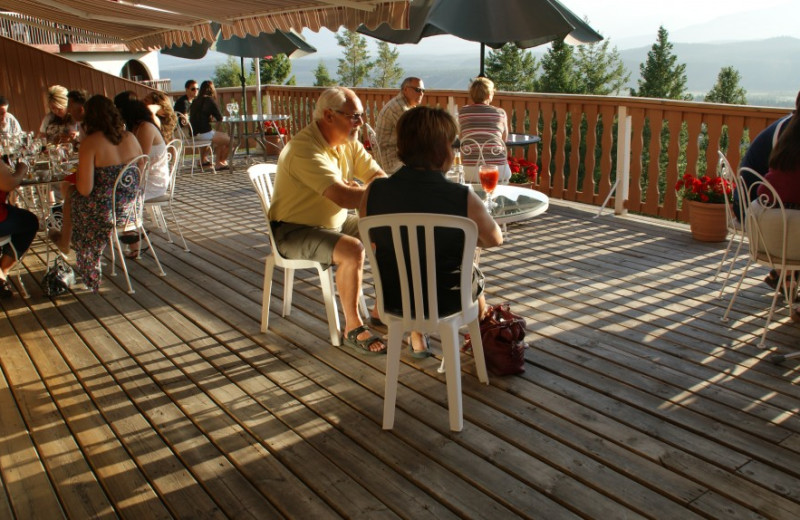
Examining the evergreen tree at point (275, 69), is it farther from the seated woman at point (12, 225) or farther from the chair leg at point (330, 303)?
the chair leg at point (330, 303)

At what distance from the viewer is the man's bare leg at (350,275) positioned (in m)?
3.19

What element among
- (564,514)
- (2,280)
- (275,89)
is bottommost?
(564,514)

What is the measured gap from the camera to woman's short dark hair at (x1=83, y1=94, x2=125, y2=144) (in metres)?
4.05

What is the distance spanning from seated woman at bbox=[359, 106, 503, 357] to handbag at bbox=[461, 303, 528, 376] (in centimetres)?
49

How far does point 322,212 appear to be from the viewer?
3.37m

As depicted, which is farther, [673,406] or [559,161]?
[559,161]

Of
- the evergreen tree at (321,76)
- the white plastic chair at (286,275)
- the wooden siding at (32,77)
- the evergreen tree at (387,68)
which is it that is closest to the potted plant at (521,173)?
the white plastic chair at (286,275)

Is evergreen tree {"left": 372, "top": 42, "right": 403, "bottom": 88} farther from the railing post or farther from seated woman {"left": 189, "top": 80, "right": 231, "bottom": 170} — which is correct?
the railing post

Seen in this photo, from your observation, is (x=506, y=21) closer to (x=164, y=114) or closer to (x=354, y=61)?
(x=164, y=114)

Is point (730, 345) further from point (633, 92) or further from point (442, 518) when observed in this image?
point (633, 92)

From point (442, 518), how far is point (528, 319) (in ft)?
5.81

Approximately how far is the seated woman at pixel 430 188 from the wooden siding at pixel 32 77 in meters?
7.99

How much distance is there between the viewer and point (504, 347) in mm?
2945

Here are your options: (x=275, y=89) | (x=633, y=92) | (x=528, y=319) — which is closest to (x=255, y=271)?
(x=528, y=319)
